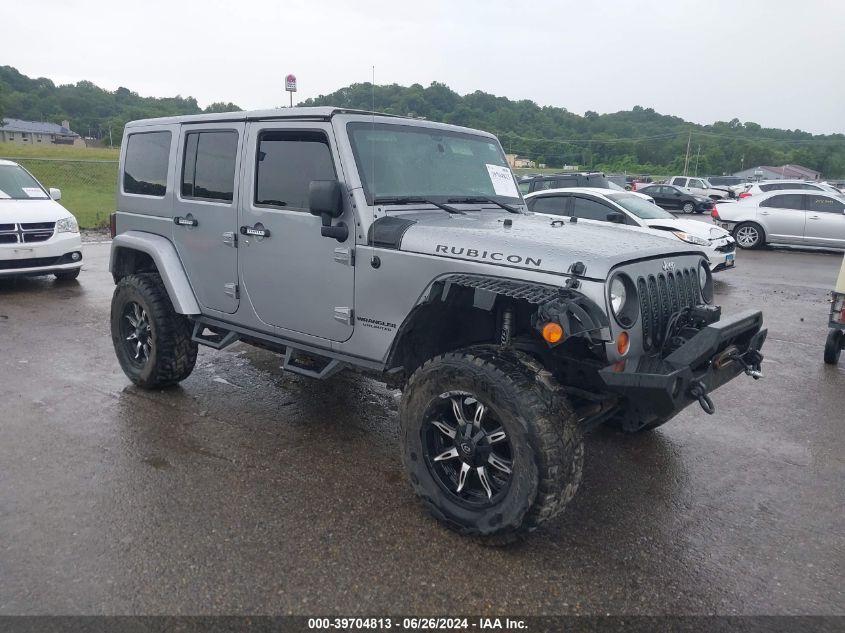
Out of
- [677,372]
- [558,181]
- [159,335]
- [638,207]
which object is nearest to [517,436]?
[677,372]

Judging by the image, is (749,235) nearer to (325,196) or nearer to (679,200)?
(679,200)

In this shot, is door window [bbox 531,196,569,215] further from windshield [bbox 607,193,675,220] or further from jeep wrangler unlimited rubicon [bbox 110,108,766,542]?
jeep wrangler unlimited rubicon [bbox 110,108,766,542]

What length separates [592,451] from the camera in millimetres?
4598

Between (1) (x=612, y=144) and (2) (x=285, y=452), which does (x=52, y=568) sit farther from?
(1) (x=612, y=144)

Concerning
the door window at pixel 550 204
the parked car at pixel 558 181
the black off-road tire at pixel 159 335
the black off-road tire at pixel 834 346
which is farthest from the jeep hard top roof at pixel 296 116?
the parked car at pixel 558 181

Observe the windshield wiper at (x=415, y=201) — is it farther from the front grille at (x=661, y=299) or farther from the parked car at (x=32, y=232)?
the parked car at (x=32, y=232)

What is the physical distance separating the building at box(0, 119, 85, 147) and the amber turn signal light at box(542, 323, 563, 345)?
6888cm

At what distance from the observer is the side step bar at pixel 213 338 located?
4930 millimetres

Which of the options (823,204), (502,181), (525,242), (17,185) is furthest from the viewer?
(823,204)

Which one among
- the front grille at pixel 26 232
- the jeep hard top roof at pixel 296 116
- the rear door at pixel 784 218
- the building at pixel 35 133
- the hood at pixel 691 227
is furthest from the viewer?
the building at pixel 35 133

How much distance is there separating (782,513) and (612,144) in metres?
34.1

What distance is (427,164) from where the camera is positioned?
14.3 feet

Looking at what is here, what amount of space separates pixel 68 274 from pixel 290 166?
754cm

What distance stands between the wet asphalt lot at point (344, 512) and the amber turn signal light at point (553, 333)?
113 centimetres
